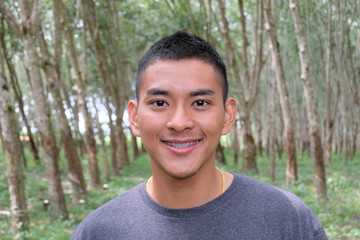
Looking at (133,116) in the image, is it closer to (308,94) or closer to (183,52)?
(183,52)

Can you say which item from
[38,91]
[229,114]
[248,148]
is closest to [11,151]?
[38,91]

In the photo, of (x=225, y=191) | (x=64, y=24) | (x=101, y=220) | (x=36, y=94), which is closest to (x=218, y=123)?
(x=225, y=191)

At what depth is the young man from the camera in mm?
1682

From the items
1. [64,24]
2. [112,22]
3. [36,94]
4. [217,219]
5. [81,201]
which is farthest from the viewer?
[112,22]

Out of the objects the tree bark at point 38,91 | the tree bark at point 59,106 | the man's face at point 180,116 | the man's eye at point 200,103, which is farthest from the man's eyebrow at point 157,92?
the tree bark at point 59,106

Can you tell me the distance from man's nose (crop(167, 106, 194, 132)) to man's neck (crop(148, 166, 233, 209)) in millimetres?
225

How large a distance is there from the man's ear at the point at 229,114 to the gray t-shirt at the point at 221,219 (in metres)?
0.22

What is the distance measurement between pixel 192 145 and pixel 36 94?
647 cm

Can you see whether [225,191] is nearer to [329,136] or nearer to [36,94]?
[36,94]

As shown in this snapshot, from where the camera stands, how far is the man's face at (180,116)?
1.71 m

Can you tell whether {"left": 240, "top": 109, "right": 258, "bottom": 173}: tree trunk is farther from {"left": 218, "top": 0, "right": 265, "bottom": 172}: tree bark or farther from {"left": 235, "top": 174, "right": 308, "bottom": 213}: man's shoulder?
{"left": 235, "top": 174, "right": 308, "bottom": 213}: man's shoulder

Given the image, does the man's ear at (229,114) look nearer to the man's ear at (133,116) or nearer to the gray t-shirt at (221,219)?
the gray t-shirt at (221,219)

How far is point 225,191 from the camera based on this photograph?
177cm

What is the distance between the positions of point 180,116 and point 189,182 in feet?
0.94
